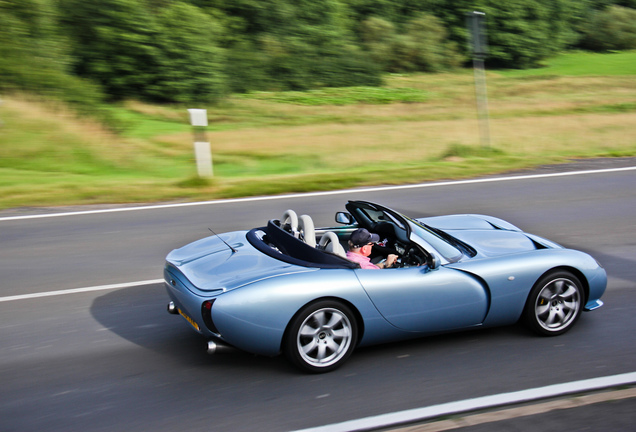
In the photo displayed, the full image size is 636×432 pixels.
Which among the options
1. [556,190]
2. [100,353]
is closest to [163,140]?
[556,190]

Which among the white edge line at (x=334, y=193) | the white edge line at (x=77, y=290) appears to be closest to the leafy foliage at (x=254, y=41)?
the white edge line at (x=334, y=193)

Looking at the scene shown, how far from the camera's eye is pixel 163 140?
19094 millimetres

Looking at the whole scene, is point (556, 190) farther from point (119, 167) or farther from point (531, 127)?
point (531, 127)

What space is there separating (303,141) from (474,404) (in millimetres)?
16402

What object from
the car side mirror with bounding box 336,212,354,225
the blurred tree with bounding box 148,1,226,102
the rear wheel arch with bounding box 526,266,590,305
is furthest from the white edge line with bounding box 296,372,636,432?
the blurred tree with bounding box 148,1,226,102

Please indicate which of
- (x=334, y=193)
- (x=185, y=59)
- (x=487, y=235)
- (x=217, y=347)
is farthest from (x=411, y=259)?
(x=185, y=59)

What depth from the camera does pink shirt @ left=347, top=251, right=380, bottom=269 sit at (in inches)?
193

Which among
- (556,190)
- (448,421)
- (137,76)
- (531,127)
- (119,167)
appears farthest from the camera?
(137,76)

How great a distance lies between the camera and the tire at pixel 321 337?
4434 millimetres

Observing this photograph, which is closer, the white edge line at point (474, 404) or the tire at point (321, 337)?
the white edge line at point (474, 404)

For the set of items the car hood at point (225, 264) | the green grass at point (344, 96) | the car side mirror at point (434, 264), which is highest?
the green grass at point (344, 96)

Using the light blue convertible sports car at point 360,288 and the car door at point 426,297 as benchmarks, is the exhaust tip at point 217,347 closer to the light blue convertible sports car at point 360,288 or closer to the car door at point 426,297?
the light blue convertible sports car at point 360,288

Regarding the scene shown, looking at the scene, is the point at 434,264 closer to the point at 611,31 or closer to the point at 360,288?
the point at 360,288

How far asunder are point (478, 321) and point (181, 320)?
8.43ft
